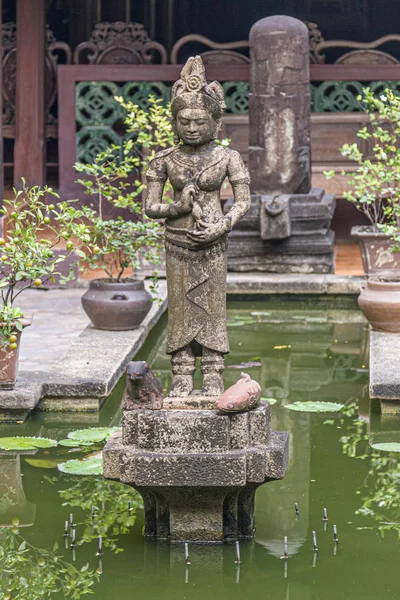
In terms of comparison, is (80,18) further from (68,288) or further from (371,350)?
(371,350)

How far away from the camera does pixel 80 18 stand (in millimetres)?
16734

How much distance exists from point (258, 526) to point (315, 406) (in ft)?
7.50

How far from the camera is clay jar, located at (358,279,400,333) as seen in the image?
10289 mm

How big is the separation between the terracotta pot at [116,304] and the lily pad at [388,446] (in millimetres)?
→ 3210

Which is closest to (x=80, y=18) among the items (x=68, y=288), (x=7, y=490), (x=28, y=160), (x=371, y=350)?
(x=28, y=160)

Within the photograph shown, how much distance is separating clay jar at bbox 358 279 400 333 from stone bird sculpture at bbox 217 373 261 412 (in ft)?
14.2

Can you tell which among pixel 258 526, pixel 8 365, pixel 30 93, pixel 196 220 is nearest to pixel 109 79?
pixel 30 93

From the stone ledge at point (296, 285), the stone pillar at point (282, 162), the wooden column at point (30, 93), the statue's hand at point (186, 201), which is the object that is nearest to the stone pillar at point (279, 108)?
the stone pillar at point (282, 162)

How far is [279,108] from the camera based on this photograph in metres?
13.8

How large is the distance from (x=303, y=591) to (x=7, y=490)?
6.77 feet

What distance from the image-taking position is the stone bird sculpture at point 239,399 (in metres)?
6.05

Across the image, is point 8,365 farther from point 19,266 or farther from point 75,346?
point 75,346

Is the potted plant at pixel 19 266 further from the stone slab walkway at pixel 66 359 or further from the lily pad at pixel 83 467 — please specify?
the lily pad at pixel 83 467

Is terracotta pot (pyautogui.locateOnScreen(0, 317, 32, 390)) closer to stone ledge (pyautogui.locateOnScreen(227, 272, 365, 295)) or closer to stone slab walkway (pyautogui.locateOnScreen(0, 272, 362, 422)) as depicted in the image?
stone slab walkway (pyautogui.locateOnScreen(0, 272, 362, 422))
